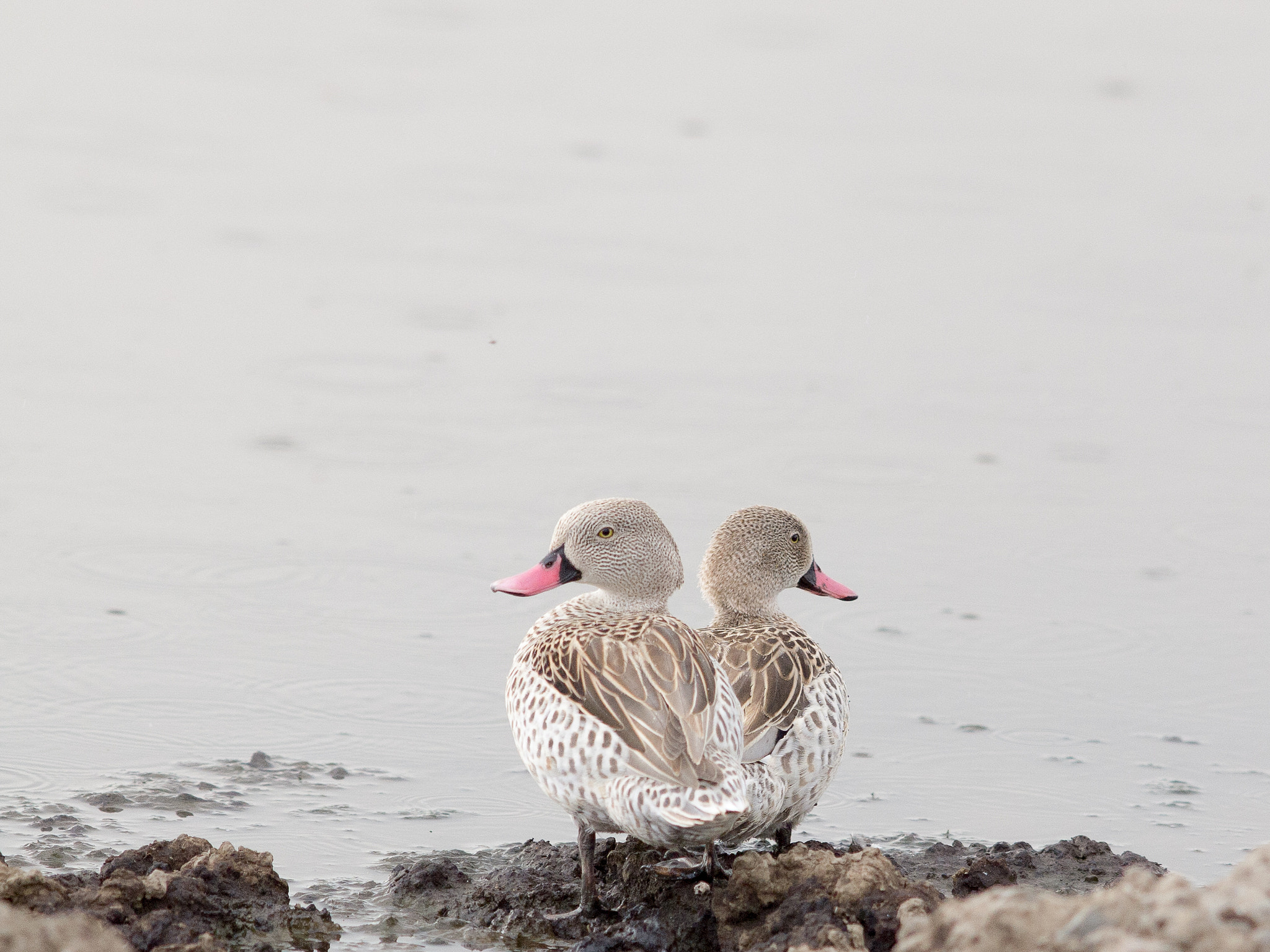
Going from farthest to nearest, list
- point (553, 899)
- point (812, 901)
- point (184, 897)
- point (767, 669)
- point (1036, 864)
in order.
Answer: point (767, 669)
point (1036, 864)
point (553, 899)
point (184, 897)
point (812, 901)

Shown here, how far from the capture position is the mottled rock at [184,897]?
476cm

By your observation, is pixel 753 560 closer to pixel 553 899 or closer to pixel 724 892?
pixel 553 899

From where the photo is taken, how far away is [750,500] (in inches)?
341

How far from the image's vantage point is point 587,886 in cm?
546

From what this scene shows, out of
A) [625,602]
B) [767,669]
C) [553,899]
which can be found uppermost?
[625,602]

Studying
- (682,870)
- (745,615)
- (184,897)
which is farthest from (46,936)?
(745,615)

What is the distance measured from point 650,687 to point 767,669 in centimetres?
57

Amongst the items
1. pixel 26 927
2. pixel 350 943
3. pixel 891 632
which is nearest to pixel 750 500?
pixel 891 632

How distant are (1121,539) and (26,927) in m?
6.11

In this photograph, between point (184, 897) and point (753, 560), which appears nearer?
point (184, 897)

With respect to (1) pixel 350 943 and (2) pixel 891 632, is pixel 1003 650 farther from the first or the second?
(1) pixel 350 943

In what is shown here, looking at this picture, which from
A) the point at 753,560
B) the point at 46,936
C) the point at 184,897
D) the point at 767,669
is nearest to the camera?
the point at 46,936

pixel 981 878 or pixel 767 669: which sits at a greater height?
pixel 767 669

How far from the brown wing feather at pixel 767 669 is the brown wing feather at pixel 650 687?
0.59 feet
